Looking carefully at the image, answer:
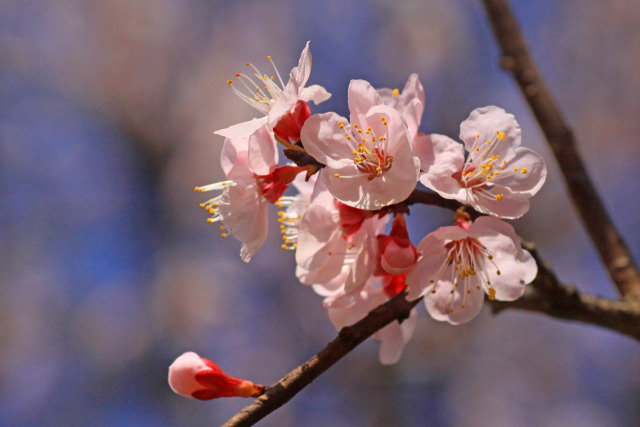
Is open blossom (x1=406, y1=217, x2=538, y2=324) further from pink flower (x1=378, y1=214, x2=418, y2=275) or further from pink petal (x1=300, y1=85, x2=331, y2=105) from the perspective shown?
pink petal (x1=300, y1=85, x2=331, y2=105)

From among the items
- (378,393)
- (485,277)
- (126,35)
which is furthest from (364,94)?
(126,35)

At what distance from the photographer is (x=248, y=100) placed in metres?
0.92

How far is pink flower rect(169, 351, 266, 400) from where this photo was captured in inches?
31.7

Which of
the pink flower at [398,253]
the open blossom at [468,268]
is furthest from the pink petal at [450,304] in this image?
the pink flower at [398,253]

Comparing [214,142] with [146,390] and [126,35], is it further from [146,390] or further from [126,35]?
[146,390]

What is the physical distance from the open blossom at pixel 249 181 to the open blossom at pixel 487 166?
0.70 ft

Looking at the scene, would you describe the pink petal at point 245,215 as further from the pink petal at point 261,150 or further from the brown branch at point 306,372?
the brown branch at point 306,372

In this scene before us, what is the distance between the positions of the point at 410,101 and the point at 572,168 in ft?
2.26

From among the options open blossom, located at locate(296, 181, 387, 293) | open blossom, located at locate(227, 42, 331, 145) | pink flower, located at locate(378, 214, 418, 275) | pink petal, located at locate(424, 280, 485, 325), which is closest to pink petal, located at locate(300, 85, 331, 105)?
open blossom, located at locate(227, 42, 331, 145)

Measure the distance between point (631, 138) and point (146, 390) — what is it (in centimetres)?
420

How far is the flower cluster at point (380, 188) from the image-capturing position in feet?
2.46

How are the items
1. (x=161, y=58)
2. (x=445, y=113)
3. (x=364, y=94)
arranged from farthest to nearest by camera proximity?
(x=161, y=58), (x=445, y=113), (x=364, y=94)

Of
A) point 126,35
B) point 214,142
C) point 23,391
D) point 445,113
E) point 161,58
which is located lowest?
point 23,391

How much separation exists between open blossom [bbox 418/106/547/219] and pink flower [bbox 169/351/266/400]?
0.40m
